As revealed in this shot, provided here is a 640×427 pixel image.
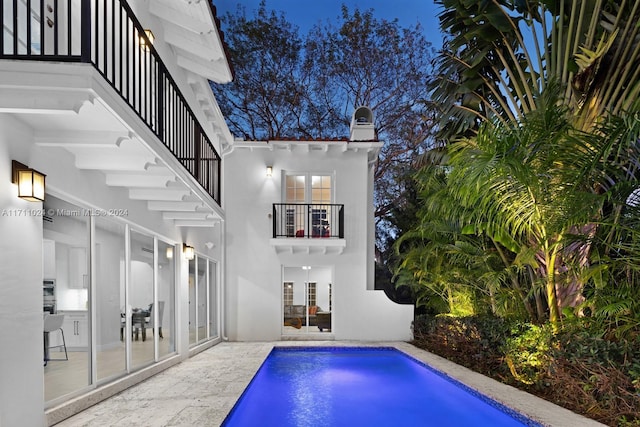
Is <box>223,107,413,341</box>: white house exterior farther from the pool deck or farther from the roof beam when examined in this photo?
the roof beam

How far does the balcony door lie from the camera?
14.5 m

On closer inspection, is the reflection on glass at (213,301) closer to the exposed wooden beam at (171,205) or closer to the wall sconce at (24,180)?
the exposed wooden beam at (171,205)

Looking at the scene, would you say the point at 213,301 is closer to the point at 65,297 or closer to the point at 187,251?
the point at 187,251

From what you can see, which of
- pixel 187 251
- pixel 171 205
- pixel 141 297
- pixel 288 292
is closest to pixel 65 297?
pixel 141 297

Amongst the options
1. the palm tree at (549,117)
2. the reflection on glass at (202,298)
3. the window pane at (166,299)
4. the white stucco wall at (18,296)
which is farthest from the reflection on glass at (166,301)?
the palm tree at (549,117)

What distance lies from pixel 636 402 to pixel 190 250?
834cm

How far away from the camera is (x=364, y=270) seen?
46.9 ft

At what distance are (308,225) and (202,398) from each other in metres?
8.18

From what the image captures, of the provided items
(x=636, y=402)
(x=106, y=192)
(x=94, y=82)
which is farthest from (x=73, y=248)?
(x=636, y=402)

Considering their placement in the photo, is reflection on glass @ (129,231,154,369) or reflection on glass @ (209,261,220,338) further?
reflection on glass @ (209,261,220,338)

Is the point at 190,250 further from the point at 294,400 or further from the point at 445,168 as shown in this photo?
the point at 445,168

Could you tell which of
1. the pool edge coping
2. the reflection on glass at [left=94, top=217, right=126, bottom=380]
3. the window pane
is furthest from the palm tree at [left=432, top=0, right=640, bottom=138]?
the window pane

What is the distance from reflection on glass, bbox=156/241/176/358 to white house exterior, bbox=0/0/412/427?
58 mm

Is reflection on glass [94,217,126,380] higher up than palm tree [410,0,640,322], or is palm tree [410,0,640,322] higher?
palm tree [410,0,640,322]
